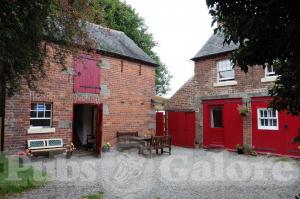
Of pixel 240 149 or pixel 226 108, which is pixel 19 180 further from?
pixel 226 108

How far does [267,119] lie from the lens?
13.9 m

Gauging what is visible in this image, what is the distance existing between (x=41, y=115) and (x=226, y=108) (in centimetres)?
953

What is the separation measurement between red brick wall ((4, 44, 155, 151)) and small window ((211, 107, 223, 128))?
3.63m

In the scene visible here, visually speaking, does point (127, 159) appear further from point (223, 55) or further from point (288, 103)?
point (288, 103)

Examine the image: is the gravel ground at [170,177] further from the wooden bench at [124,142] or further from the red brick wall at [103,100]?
the wooden bench at [124,142]

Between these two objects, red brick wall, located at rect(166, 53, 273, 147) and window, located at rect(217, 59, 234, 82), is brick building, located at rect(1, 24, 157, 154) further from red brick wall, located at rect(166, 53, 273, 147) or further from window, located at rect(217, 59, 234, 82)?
window, located at rect(217, 59, 234, 82)

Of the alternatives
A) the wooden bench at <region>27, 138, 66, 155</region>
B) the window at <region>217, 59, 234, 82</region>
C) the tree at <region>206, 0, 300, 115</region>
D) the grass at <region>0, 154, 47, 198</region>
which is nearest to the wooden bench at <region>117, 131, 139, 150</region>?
the wooden bench at <region>27, 138, 66, 155</region>

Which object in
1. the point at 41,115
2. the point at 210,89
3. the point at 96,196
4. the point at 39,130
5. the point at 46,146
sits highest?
the point at 210,89

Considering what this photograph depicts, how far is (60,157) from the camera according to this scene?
1191cm

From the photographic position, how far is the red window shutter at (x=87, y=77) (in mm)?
13148

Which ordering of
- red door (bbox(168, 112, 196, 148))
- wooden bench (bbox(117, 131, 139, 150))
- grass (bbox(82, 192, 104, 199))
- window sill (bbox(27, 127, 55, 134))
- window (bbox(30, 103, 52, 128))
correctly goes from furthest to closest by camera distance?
red door (bbox(168, 112, 196, 148)), wooden bench (bbox(117, 131, 139, 150)), window (bbox(30, 103, 52, 128)), window sill (bbox(27, 127, 55, 134)), grass (bbox(82, 192, 104, 199))

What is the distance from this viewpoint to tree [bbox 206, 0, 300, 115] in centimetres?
295

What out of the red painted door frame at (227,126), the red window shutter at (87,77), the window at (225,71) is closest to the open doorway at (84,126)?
the red window shutter at (87,77)

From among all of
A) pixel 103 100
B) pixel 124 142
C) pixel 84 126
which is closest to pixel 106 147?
pixel 124 142
